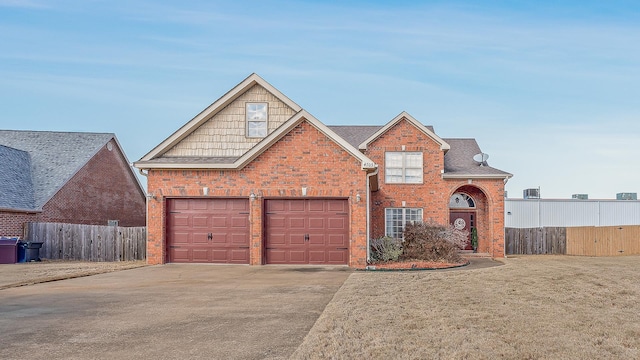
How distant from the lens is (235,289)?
1302 cm

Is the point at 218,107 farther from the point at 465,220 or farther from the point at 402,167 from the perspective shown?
the point at 465,220

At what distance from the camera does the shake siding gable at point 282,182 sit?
1944 cm

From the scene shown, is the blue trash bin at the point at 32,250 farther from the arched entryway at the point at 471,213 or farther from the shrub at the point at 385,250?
the arched entryway at the point at 471,213

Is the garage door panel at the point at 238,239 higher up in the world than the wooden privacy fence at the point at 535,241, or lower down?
higher up

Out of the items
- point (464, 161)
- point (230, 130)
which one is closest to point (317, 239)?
point (230, 130)

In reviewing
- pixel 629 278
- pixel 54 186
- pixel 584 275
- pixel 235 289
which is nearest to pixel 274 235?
pixel 235 289

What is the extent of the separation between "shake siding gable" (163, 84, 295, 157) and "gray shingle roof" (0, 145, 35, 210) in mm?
10286

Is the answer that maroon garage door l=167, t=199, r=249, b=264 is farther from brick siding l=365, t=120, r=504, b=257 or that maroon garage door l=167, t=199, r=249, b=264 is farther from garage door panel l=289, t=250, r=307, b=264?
brick siding l=365, t=120, r=504, b=257

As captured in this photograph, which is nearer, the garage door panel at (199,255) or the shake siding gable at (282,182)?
the shake siding gable at (282,182)

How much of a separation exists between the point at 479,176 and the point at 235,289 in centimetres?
1782

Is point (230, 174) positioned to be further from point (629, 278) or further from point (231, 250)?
point (629, 278)

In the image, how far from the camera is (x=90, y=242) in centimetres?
2517

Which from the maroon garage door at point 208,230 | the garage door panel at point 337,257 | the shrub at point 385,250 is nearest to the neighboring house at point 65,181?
the maroon garage door at point 208,230

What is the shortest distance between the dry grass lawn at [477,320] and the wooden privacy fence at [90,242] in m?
13.7
